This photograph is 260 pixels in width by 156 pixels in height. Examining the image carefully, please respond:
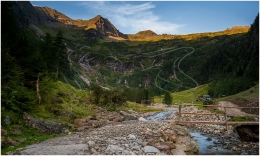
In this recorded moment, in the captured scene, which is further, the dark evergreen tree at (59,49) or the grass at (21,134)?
the dark evergreen tree at (59,49)

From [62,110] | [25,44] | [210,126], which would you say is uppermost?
[25,44]

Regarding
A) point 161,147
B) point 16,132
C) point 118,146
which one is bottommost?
point 161,147

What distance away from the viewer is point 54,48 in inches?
1972

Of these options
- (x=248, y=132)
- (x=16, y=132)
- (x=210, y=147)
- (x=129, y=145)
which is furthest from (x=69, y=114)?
(x=248, y=132)

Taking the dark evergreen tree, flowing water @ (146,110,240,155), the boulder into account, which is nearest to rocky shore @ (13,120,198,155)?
flowing water @ (146,110,240,155)

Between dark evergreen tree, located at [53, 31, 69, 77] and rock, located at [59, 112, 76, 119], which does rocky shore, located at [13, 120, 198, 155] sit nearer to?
rock, located at [59, 112, 76, 119]

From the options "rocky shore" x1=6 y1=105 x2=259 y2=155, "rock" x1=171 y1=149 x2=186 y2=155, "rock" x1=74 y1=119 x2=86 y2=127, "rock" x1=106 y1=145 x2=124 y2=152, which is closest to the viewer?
"rocky shore" x1=6 y1=105 x2=259 y2=155

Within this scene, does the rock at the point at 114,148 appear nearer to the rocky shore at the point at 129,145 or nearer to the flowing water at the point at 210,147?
the rocky shore at the point at 129,145

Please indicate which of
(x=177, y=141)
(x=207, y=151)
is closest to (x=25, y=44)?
(x=177, y=141)

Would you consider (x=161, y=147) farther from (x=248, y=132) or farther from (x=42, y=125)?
(x=42, y=125)

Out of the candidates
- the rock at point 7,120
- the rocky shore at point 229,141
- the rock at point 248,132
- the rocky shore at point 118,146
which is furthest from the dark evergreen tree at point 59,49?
the rock at point 248,132

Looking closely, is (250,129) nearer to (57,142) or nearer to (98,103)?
Result: (57,142)

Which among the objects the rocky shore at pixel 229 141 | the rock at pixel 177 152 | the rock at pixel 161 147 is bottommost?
the rocky shore at pixel 229 141

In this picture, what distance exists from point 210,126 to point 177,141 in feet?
45.0
